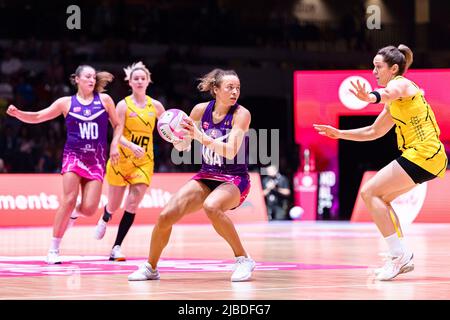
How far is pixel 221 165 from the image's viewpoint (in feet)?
29.9

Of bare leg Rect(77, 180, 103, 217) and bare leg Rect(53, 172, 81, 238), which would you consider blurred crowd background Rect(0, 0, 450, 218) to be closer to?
bare leg Rect(77, 180, 103, 217)

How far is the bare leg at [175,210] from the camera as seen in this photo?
→ 887 cm

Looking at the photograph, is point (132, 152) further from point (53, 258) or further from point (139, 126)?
point (53, 258)

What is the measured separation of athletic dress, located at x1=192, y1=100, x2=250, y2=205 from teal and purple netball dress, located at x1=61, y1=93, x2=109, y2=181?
2.70 m

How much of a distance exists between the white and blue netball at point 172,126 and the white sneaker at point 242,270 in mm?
1283

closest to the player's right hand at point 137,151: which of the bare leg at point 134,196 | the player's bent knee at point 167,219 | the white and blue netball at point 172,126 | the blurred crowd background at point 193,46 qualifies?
the bare leg at point 134,196

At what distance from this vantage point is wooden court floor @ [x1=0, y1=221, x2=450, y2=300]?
7.82 meters

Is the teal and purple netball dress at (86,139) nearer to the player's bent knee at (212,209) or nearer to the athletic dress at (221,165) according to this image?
the athletic dress at (221,165)

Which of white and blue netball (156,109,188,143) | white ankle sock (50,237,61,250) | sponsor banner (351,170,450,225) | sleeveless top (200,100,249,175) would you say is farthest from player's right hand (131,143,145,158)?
sponsor banner (351,170,450,225)

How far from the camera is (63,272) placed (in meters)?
10.0

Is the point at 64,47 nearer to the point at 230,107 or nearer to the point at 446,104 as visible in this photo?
the point at 446,104

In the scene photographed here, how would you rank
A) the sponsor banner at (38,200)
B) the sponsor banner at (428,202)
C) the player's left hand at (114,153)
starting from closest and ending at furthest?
the player's left hand at (114,153) < the sponsor banner at (38,200) < the sponsor banner at (428,202)

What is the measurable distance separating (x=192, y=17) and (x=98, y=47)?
3762 mm

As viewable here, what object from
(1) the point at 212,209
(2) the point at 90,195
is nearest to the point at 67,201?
(2) the point at 90,195
